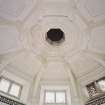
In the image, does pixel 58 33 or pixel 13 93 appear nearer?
pixel 13 93

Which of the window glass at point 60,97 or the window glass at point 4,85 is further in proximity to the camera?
the window glass at point 60,97

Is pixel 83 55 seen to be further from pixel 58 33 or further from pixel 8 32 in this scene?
pixel 8 32

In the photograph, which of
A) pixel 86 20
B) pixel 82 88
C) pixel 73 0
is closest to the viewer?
pixel 73 0

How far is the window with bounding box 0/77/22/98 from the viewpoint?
9168mm

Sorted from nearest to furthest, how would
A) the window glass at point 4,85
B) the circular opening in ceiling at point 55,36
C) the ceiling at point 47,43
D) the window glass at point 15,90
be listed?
the ceiling at point 47,43, the window glass at point 4,85, the window glass at point 15,90, the circular opening in ceiling at point 55,36

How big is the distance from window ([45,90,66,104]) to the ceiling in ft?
3.02

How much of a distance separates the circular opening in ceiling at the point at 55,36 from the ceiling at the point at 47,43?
23 cm

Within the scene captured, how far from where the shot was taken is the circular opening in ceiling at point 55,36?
398 inches

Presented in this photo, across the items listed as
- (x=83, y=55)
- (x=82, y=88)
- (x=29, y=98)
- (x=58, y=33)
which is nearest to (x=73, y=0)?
(x=58, y=33)

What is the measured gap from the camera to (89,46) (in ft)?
32.6

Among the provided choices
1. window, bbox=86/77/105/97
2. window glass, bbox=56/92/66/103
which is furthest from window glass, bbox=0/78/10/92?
window, bbox=86/77/105/97

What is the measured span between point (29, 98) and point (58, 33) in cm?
371

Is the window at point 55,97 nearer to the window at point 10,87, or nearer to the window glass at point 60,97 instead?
the window glass at point 60,97

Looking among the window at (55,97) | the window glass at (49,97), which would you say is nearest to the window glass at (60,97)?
the window at (55,97)
